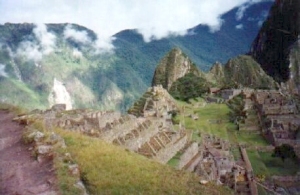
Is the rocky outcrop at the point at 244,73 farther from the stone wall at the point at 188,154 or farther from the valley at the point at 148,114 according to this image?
the stone wall at the point at 188,154

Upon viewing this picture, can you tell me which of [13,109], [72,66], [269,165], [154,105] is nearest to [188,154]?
[269,165]

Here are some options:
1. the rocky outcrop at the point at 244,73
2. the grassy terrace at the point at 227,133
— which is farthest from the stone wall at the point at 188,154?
the rocky outcrop at the point at 244,73

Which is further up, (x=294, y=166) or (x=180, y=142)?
(x=180, y=142)

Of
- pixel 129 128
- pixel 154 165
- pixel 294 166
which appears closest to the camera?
pixel 154 165

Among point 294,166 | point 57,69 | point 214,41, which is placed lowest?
point 294,166

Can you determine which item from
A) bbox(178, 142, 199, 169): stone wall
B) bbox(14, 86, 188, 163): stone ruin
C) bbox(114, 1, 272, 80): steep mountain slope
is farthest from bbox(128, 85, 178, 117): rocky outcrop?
bbox(114, 1, 272, 80): steep mountain slope

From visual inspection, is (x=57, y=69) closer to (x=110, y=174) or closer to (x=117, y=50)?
(x=117, y=50)

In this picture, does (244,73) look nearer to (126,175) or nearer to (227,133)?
(227,133)

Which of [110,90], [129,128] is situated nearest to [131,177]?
[129,128]
